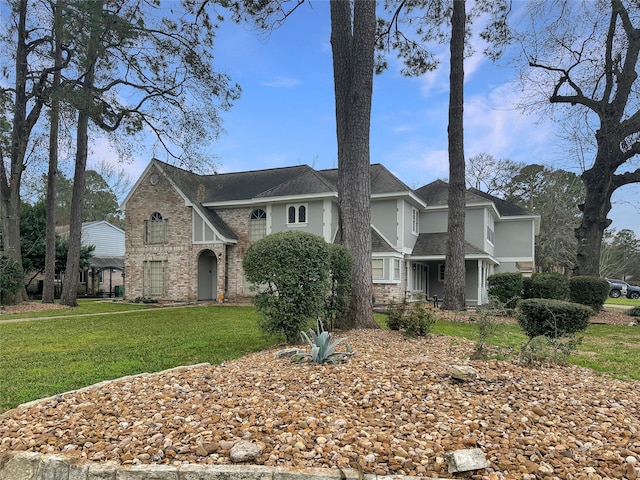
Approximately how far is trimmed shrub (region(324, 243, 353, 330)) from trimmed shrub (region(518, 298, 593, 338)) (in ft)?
9.93

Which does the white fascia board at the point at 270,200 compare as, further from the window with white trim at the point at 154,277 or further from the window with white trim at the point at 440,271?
the window with white trim at the point at 440,271

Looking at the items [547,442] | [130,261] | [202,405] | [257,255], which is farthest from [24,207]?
[547,442]

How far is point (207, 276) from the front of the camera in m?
22.7

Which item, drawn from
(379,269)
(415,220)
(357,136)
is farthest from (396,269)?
(357,136)

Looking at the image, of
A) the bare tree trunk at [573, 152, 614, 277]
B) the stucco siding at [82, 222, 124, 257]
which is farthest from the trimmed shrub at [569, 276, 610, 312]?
the stucco siding at [82, 222, 124, 257]

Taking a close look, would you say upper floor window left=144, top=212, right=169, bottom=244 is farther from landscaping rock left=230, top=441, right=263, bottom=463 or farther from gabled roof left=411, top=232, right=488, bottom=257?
landscaping rock left=230, top=441, right=263, bottom=463

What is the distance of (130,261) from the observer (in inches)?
851

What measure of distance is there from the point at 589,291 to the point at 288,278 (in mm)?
12489

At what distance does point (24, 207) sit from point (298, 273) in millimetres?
24043

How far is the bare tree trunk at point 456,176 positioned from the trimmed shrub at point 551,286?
2.45 metres

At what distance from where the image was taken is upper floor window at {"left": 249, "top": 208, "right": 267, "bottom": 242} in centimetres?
2073

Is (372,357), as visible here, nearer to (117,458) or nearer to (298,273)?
(298,273)

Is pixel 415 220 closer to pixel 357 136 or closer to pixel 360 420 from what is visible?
pixel 357 136

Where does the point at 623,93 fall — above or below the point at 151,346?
above
